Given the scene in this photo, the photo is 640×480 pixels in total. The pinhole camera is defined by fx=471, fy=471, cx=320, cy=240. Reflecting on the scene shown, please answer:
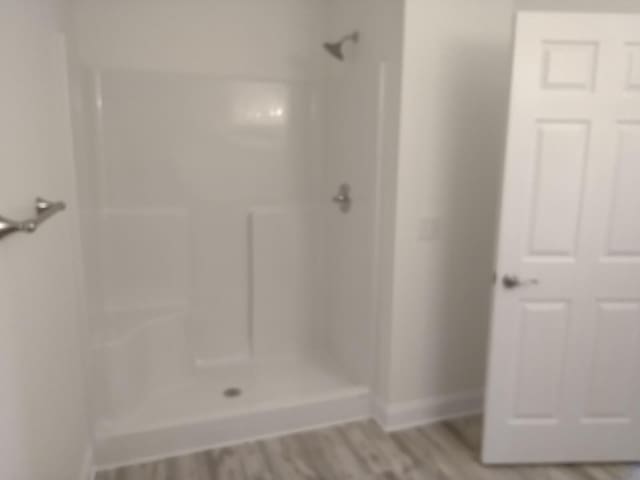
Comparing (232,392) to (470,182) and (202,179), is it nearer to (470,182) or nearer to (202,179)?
(202,179)

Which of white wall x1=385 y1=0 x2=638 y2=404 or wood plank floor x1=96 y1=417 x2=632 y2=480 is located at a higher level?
white wall x1=385 y1=0 x2=638 y2=404

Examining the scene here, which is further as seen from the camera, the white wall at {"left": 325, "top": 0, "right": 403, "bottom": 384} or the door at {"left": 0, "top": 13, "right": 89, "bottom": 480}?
the white wall at {"left": 325, "top": 0, "right": 403, "bottom": 384}

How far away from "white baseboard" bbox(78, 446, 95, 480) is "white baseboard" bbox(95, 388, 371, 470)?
0.14 ft

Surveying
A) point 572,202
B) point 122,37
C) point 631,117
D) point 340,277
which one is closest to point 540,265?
point 572,202

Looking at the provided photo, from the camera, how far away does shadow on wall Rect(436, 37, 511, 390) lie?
233 centimetres

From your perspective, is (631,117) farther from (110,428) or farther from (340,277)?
(110,428)

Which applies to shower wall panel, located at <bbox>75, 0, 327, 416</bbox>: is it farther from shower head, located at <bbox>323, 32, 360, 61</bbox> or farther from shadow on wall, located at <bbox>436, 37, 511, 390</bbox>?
shadow on wall, located at <bbox>436, 37, 511, 390</bbox>

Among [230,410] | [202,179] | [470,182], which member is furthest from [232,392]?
[470,182]

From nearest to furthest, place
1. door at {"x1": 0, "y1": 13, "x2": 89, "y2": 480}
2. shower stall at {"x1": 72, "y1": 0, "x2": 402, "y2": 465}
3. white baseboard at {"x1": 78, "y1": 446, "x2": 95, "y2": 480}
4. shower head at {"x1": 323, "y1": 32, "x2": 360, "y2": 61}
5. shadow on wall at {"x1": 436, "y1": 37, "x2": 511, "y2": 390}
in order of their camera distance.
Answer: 1. door at {"x1": 0, "y1": 13, "x2": 89, "y2": 480}
2. white baseboard at {"x1": 78, "y1": 446, "x2": 95, "y2": 480}
3. shadow on wall at {"x1": 436, "y1": 37, "x2": 511, "y2": 390}
4. shower stall at {"x1": 72, "y1": 0, "x2": 402, "y2": 465}
5. shower head at {"x1": 323, "y1": 32, "x2": 360, "y2": 61}

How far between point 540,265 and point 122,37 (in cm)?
240

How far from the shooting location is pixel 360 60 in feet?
8.45

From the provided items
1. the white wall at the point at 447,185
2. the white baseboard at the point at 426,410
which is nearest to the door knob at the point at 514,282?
the white wall at the point at 447,185

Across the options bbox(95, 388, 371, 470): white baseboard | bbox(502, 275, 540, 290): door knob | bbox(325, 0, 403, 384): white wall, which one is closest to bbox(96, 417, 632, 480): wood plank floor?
bbox(95, 388, 371, 470): white baseboard

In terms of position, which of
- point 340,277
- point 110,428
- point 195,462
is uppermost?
point 340,277
